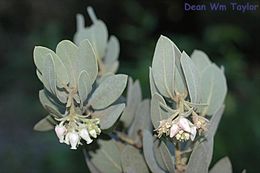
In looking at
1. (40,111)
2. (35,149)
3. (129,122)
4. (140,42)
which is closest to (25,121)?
(40,111)

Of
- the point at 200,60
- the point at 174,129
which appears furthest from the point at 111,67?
the point at 174,129

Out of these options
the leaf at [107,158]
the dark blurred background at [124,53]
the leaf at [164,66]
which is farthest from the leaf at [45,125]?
the dark blurred background at [124,53]

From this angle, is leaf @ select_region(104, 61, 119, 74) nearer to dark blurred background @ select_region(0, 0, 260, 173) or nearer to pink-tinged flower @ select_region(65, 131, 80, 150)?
pink-tinged flower @ select_region(65, 131, 80, 150)

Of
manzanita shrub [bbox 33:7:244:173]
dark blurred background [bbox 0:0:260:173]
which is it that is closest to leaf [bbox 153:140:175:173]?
manzanita shrub [bbox 33:7:244:173]

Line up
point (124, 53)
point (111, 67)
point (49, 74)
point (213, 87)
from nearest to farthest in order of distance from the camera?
point (49, 74) → point (213, 87) → point (111, 67) → point (124, 53)

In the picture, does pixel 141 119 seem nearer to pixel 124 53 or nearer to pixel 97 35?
pixel 97 35

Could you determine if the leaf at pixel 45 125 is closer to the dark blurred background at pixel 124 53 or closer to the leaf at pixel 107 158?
the leaf at pixel 107 158

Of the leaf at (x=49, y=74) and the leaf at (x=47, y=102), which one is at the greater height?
the leaf at (x=49, y=74)

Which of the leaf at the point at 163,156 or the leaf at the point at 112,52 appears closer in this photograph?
the leaf at the point at 163,156
